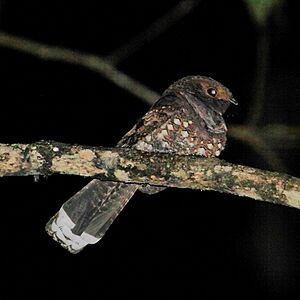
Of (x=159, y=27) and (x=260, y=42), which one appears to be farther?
(x=159, y=27)

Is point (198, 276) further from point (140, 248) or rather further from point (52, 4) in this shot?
point (52, 4)

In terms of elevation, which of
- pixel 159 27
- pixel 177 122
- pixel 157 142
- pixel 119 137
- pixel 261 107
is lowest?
pixel 157 142

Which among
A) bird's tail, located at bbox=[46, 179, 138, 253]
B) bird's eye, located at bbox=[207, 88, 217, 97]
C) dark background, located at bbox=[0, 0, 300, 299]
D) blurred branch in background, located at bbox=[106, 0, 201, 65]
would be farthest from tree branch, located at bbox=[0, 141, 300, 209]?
dark background, located at bbox=[0, 0, 300, 299]

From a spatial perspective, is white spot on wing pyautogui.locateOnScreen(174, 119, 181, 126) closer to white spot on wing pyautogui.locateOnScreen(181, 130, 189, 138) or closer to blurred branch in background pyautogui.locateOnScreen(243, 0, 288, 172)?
white spot on wing pyautogui.locateOnScreen(181, 130, 189, 138)

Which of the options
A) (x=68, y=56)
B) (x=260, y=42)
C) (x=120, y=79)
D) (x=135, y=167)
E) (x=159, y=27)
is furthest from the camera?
(x=159, y=27)

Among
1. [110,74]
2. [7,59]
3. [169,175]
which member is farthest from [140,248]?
[169,175]

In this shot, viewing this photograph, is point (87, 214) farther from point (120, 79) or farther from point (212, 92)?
point (212, 92)

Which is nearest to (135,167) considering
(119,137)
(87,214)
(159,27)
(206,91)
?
(87,214)

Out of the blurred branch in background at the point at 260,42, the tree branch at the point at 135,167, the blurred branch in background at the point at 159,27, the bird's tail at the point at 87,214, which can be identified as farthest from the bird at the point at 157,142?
the tree branch at the point at 135,167
